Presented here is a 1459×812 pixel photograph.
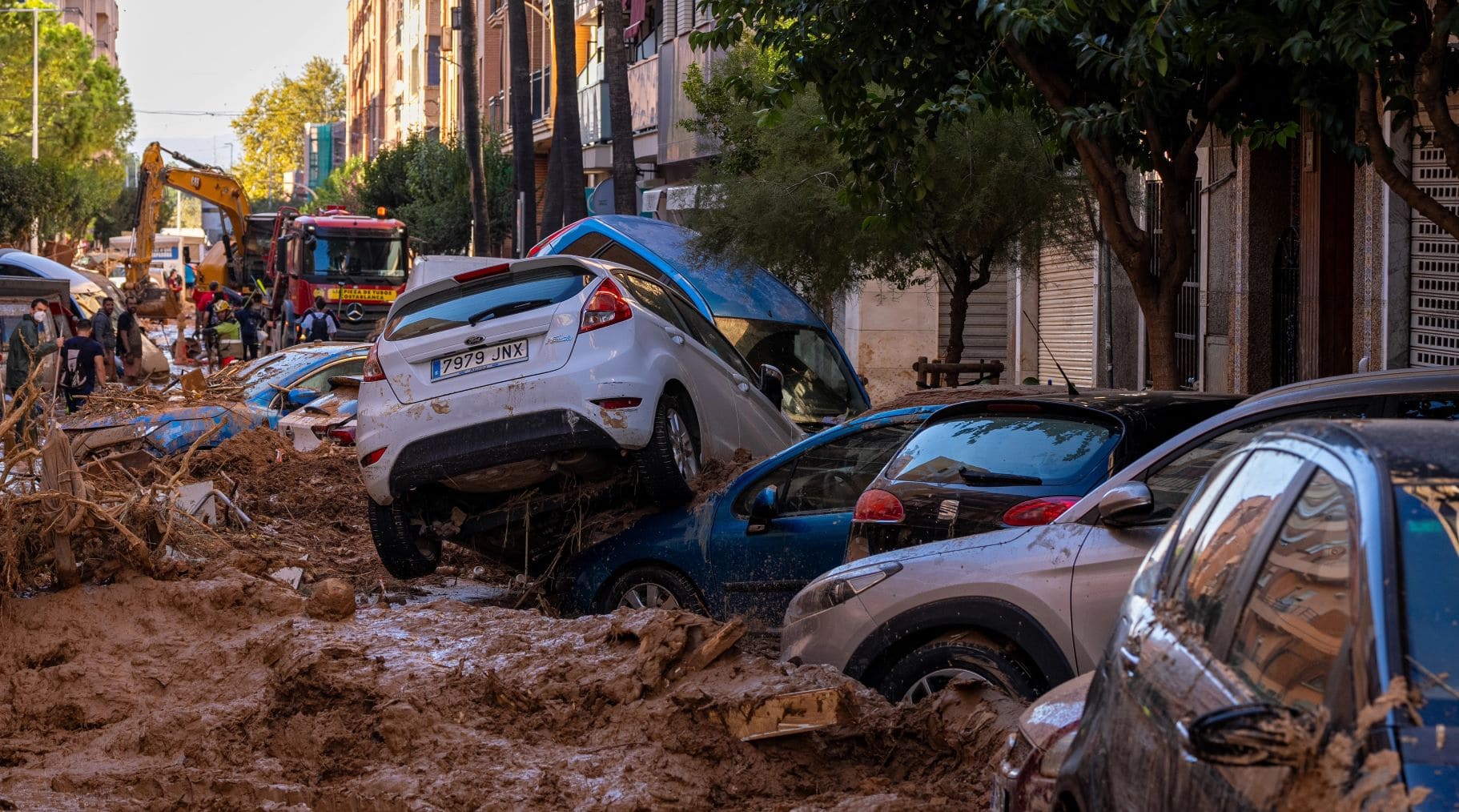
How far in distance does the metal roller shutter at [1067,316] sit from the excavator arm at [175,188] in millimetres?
25402

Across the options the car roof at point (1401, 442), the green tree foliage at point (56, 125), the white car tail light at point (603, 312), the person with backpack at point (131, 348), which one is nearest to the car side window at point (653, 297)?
the white car tail light at point (603, 312)

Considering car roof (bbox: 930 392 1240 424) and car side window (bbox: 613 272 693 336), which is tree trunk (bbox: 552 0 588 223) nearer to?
car side window (bbox: 613 272 693 336)

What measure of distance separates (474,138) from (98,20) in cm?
10985

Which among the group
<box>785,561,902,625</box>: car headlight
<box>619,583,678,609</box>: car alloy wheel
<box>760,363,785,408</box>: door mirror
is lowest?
<box>619,583,678,609</box>: car alloy wheel

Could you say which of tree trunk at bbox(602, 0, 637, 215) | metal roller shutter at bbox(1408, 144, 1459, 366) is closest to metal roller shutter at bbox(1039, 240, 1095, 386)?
tree trunk at bbox(602, 0, 637, 215)

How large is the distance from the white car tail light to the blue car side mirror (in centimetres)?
870

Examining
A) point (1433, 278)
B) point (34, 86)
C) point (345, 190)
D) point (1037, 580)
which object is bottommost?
point (1037, 580)

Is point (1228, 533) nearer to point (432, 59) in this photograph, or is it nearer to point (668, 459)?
point (668, 459)

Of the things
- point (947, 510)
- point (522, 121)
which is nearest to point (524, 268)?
point (947, 510)

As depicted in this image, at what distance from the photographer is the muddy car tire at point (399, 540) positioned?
987 centimetres

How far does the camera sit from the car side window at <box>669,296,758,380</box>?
10977 mm

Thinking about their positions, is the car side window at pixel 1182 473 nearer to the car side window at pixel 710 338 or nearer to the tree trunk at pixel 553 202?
the car side window at pixel 710 338

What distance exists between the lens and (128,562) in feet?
28.6

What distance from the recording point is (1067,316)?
2388cm
